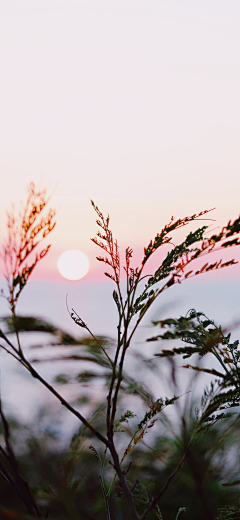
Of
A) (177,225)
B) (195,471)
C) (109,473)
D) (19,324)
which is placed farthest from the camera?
(109,473)

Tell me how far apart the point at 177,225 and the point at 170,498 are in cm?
153

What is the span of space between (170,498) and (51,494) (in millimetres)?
1008

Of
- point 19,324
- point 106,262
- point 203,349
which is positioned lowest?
point 203,349

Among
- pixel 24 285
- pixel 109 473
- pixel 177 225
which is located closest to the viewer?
pixel 24 285

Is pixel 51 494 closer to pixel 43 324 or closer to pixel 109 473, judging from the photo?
pixel 43 324

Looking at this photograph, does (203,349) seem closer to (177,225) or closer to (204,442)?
(177,225)

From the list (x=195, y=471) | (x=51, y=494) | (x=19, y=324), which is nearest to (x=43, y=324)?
(x=19, y=324)

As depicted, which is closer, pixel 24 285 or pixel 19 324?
pixel 19 324

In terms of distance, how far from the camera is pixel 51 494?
1335 mm

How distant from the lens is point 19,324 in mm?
961

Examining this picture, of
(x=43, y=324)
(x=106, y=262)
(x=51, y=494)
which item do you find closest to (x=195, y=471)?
(x=51, y=494)

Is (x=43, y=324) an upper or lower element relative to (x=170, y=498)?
upper

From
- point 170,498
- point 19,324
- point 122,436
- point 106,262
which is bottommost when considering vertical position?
point 170,498

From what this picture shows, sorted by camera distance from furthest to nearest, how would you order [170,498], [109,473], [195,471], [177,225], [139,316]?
[109,473] < [170,498] < [195,471] < [177,225] < [139,316]
